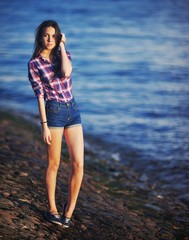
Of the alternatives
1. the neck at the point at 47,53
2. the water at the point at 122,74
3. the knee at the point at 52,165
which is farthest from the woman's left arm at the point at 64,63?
the water at the point at 122,74

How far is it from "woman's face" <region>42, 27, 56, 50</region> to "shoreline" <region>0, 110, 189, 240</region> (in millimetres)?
1799

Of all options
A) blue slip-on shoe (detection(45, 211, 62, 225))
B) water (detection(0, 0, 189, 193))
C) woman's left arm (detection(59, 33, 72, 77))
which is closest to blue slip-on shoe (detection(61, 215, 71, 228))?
blue slip-on shoe (detection(45, 211, 62, 225))

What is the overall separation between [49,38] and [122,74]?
1408cm

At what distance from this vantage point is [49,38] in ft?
15.7

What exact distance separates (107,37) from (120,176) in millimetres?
20097

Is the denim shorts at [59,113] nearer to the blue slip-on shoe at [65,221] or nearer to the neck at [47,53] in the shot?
the neck at [47,53]

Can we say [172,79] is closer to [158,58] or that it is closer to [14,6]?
[158,58]

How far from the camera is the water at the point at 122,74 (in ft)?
36.4

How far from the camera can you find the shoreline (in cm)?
521

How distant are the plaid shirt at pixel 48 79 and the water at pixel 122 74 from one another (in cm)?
502

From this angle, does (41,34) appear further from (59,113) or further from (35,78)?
(59,113)

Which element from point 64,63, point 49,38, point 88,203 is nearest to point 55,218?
point 88,203

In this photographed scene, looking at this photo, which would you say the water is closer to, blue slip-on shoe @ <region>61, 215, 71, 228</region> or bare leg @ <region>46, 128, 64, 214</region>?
blue slip-on shoe @ <region>61, 215, 71, 228</region>

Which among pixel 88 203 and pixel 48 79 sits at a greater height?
pixel 48 79
